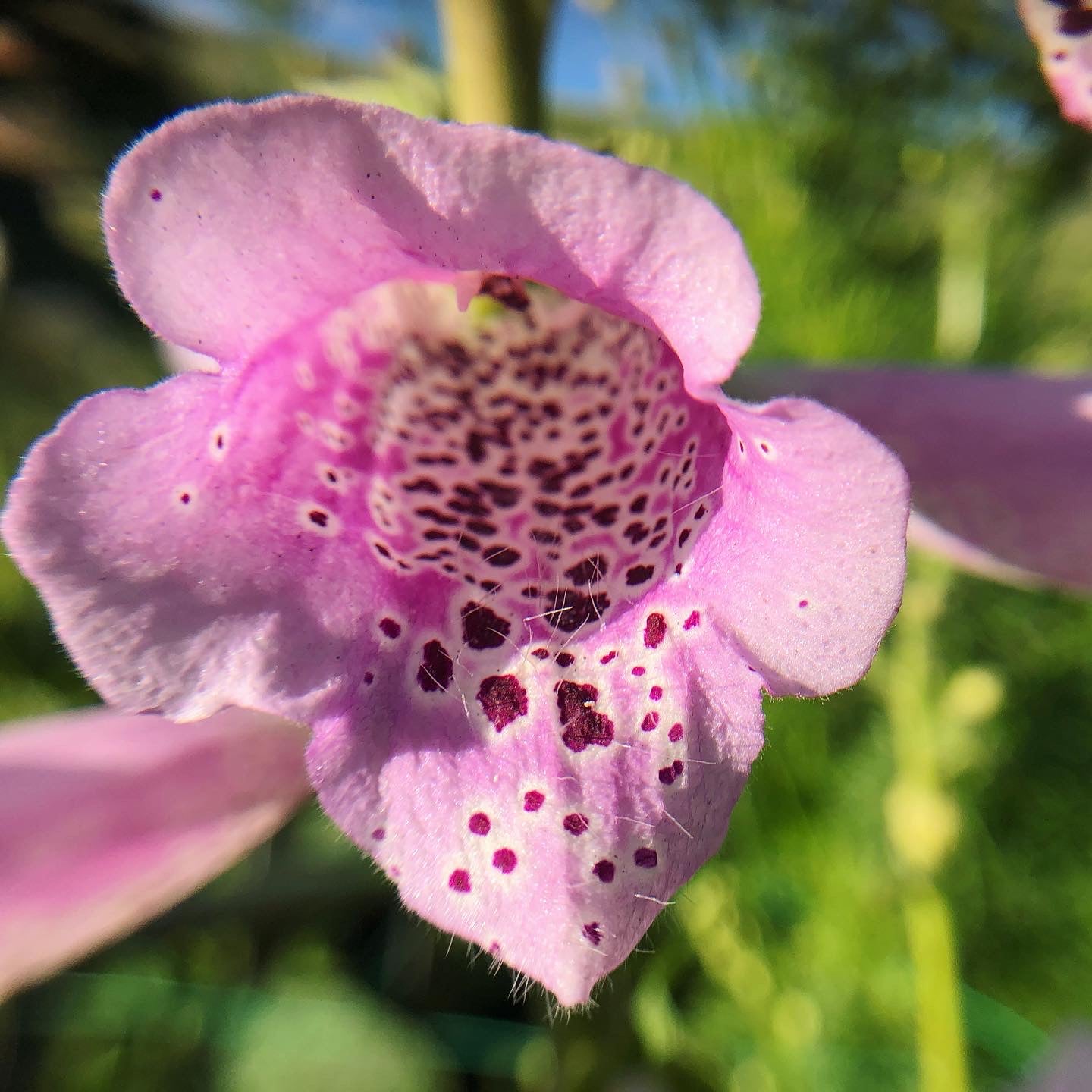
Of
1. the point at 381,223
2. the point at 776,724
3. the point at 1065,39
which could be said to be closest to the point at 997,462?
the point at 1065,39

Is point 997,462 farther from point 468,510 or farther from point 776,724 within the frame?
point 776,724

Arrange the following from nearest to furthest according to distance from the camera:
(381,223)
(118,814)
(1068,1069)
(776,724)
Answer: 1. (381,223)
2. (118,814)
3. (1068,1069)
4. (776,724)

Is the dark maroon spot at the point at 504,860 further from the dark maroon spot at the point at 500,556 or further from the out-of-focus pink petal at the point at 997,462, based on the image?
the out-of-focus pink petal at the point at 997,462

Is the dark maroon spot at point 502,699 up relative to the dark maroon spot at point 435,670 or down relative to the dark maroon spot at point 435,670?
down

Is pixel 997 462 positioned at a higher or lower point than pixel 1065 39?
lower

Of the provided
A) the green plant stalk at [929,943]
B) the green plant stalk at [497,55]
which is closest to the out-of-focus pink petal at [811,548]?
the green plant stalk at [497,55]
